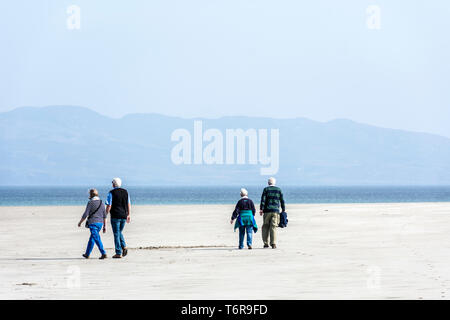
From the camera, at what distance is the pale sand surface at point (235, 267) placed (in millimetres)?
13000

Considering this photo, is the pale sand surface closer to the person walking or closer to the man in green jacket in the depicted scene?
the person walking

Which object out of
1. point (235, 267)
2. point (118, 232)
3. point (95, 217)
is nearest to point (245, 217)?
point (118, 232)

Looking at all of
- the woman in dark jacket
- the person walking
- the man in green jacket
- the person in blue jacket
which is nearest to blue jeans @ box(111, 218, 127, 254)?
the person walking

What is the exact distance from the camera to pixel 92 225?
742 inches

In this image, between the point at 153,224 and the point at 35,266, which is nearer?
the point at 35,266

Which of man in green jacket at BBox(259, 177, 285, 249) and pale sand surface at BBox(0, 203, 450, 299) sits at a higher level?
man in green jacket at BBox(259, 177, 285, 249)

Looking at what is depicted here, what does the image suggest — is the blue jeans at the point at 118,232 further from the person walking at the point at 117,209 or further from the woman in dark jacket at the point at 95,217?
the woman in dark jacket at the point at 95,217

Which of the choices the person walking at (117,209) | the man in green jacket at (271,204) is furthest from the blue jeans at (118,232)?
the man in green jacket at (271,204)

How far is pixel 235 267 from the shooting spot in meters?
16.8

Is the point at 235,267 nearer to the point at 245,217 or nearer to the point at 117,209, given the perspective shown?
the point at 117,209

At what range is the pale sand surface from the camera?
13.0 meters
